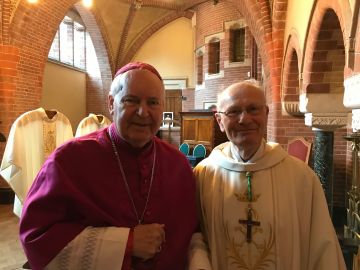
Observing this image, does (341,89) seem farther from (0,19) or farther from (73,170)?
(0,19)

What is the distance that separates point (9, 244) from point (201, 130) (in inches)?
289

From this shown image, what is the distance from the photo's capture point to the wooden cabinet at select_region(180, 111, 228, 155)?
36.3ft

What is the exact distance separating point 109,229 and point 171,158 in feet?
1.61

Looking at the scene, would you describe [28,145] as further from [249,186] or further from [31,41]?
[249,186]

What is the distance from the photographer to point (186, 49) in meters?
15.2

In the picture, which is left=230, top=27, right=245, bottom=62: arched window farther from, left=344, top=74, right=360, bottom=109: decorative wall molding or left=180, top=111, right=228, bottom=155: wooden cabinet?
left=344, top=74, right=360, bottom=109: decorative wall molding

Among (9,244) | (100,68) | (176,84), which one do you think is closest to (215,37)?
(176,84)

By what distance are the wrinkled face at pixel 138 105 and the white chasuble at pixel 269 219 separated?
19.9 inches

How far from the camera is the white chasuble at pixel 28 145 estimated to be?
14.7 ft

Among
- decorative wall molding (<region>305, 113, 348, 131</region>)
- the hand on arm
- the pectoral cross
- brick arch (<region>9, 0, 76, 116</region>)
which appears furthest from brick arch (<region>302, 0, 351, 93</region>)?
brick arch (<region>9, 0, 76, 116</region>)

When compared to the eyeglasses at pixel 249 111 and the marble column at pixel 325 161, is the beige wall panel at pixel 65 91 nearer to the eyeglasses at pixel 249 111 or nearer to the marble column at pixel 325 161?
the marble column at pixel 325 161

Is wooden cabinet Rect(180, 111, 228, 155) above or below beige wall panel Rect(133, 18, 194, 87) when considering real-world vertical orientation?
below

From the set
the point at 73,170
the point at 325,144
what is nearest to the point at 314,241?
the point at 73,170

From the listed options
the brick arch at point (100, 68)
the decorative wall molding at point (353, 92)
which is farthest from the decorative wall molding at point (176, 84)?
the decorative wall molding at point (353, 92)
